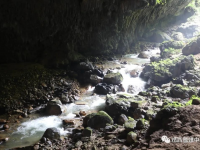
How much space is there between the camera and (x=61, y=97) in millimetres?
10242

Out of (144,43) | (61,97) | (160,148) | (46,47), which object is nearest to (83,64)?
(46,47)

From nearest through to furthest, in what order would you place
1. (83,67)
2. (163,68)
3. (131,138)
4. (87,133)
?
1. (131,138)
2. (87,133)
3. (83,67)
4. (163,68)

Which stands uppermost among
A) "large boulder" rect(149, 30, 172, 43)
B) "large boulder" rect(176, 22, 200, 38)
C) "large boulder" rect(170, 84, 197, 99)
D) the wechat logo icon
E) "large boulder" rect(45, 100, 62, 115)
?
"large boulder" rect(176, 22, 200, 38)

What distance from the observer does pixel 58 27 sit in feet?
39.6

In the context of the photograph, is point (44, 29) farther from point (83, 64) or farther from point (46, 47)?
point (83, 64)

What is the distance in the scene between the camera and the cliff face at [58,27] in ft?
33.0

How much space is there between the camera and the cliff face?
10.1 m

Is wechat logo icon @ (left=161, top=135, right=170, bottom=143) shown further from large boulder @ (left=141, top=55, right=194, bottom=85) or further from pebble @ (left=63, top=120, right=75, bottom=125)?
large boulder @ (left=141, top=55, right=194, bottom=85)

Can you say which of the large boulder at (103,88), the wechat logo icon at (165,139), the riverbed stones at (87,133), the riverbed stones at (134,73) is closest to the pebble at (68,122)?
the riverbed stones at (87,133)

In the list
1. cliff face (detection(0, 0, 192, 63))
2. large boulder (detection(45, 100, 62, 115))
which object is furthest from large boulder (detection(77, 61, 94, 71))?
large boulder (detection(45, 100, 62, 115))

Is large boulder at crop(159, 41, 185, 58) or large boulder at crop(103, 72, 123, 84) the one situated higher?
large boulder at crop(159, 41, 185, 58)

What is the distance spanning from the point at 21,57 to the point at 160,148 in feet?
Answer: 32.8

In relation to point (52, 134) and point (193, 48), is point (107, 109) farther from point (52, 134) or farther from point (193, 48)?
point (193, 48)

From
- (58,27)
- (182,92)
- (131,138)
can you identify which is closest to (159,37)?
(182,92)
